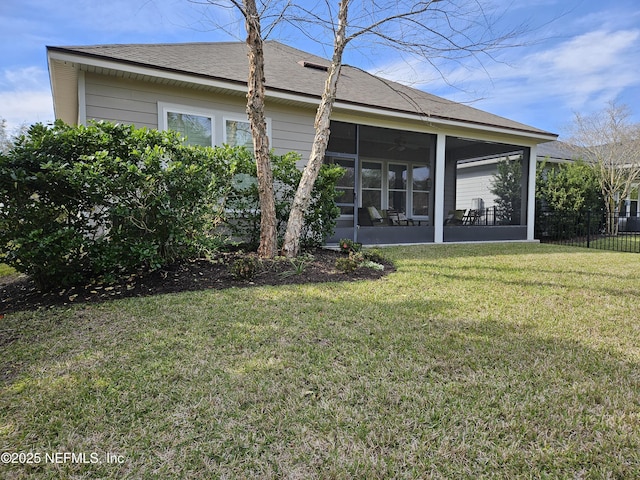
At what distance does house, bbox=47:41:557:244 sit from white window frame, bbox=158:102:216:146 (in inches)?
0.7

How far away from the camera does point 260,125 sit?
5293 millimetres

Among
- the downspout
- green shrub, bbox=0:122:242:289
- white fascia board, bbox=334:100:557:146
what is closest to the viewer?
green shrub, bbox=0:122:242:289

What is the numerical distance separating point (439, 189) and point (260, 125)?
241 inches

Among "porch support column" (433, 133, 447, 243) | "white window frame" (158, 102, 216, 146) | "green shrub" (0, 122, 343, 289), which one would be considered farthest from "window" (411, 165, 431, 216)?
"green shrub" (0, 122, 343, 289)

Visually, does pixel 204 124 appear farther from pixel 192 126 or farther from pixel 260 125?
pixel 260 125

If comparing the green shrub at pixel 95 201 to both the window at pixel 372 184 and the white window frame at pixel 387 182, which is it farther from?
the window at pixel 372 184

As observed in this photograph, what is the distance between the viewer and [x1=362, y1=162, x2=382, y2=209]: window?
12452 millimetres

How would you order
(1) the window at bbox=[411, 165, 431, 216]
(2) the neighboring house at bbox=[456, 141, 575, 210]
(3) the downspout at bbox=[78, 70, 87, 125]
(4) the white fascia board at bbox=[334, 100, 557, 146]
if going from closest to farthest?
(3) the downspout at bbox=[78, 70, 87, 125] < (4) the white fascia board at bbox=[334, 100, 557, 146] < (1) the window at bbox=[411, 165, 431, 216] < (2) the neighboring house at bbox=[456, 141, 575, 210]

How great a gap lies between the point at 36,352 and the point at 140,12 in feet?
16.8

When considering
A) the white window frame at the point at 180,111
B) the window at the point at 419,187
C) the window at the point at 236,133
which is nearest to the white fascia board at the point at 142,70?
the white window frame at the point at 180,111

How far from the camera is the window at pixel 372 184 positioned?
40.9 ft

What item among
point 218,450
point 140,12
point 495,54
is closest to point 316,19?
point 140,12

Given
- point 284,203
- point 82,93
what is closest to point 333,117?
point 284,203

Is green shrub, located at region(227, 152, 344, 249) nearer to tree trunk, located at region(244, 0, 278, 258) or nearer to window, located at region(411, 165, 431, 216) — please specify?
tree trunk, located at region(244, 0, 278, 258)
